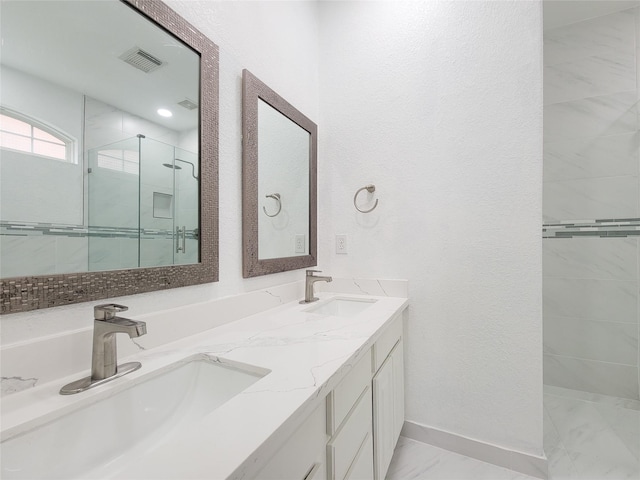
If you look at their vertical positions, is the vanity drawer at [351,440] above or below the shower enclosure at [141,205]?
below

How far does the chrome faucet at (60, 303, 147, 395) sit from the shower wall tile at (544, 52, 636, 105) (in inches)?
113

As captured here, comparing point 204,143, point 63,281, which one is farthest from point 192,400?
point 204,143

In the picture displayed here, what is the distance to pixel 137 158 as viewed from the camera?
82 cm

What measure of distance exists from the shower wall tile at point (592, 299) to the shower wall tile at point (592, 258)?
48 millimetres

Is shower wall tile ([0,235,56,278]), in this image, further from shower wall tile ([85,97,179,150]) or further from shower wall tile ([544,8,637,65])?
shower wall tile ([544,8,637,65])

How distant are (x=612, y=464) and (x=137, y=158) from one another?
7.94 ft

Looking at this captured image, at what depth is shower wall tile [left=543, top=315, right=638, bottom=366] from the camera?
1.95 m

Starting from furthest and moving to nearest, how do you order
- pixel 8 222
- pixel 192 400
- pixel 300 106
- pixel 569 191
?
pixel 569 191
pixel 300 106
pixel 192 400
pixel 8 222

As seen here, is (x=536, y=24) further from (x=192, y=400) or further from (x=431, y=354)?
(x=192, y=400)

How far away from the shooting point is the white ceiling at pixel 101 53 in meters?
0.62

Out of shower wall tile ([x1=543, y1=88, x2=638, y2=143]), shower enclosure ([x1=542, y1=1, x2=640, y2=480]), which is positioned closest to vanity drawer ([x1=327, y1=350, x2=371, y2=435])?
shower enclosure ([x1=542, y1=1, x2=640, y2=480])

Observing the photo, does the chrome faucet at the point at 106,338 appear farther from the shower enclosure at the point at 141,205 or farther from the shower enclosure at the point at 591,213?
the shower enclosure at the point at 591,213

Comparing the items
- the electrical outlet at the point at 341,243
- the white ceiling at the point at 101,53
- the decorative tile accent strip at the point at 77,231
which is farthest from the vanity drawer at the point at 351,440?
the white ceiling at the point at 101,53

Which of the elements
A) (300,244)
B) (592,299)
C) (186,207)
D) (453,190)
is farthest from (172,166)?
(592,299)
